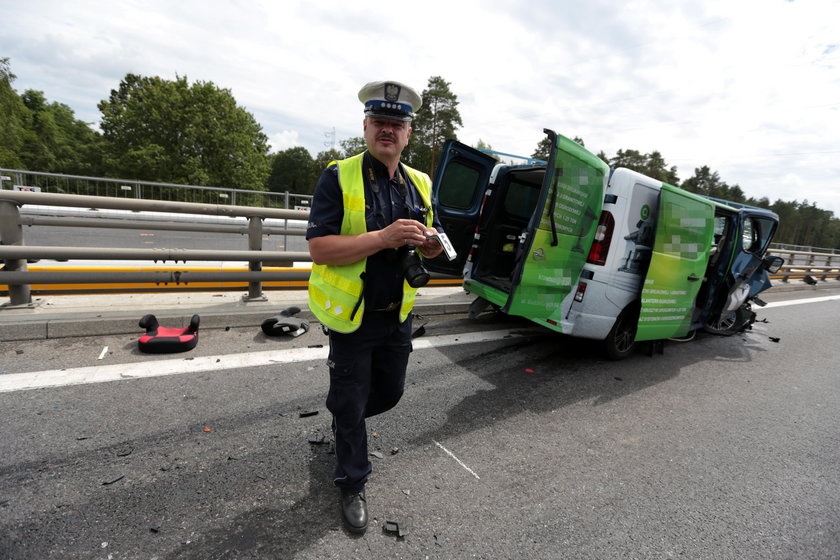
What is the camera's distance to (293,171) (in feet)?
265

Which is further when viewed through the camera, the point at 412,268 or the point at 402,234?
the point at 412,268

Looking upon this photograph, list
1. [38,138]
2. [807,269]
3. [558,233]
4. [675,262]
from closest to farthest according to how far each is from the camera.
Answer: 1. [558,233]
2. [675,262]
3. [807,269]
4. [38,138]

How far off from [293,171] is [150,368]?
8347 cm

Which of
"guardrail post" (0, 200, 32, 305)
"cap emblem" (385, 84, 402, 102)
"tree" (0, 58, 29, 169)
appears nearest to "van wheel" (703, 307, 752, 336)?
"cap emblem" (385, 84, 402, 102)

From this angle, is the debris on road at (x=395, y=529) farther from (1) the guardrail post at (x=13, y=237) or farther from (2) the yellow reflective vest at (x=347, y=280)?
(1) the guardrail post at (x=13, y=237)

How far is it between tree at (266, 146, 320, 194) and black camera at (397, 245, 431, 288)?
79705 millimetres

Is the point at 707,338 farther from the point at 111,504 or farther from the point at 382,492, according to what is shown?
the point at 111,504

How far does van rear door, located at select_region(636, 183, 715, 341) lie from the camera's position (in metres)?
4.16

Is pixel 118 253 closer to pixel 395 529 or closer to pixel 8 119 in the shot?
→ pixel 395 529

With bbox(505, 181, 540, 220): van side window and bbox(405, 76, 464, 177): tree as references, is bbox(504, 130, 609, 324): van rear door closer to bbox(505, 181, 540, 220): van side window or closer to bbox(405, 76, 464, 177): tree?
bbox(505, 181, 540, 220): van side window

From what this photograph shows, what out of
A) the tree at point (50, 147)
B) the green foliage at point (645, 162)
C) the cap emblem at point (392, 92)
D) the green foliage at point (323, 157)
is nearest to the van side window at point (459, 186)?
the cap emblem at point (392, 92)

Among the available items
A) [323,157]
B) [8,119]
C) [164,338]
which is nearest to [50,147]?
[8,119]

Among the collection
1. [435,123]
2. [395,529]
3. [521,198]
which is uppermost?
[435,123]

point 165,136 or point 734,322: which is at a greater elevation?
point 165,136
